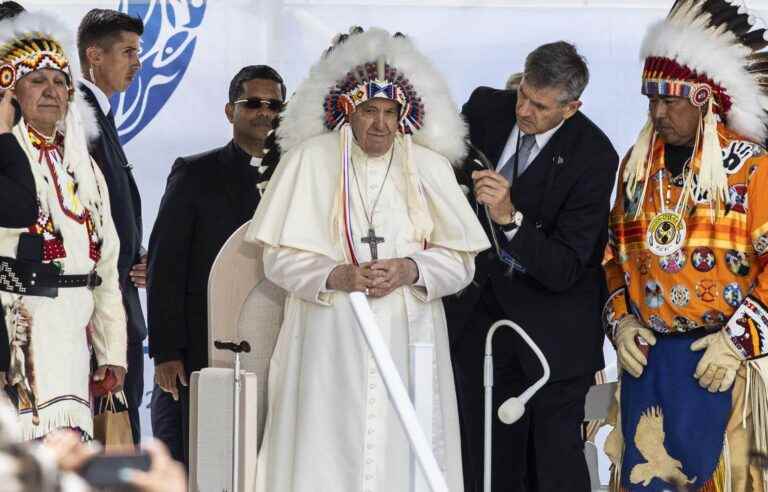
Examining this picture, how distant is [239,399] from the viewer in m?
4.36

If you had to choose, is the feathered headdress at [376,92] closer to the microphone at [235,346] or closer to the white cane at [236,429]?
the microphone at [235,346]

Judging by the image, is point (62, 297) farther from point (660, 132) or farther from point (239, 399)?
point (660, 132)

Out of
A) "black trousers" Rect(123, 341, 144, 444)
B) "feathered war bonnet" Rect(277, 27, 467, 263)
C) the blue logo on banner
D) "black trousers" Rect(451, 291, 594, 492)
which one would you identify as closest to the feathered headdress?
"feathered war bonnet" Rect(277, 27, 467, 263)

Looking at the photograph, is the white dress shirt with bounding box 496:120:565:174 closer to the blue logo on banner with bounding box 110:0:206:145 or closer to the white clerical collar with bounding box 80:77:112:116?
the white clerical collar with bounding box 80:77:112:116

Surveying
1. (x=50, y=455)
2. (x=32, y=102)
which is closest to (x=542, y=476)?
(x=32, y=102)

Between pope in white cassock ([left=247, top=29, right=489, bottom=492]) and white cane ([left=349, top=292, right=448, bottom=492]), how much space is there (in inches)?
47.3

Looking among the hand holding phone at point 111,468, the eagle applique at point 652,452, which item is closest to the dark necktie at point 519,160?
the eagle applique at point 652,452

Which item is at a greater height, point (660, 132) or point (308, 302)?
point (660, 132)

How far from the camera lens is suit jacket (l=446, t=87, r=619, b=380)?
500 cm

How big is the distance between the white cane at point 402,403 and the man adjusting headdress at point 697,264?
1.75m

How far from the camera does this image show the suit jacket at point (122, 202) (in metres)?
5.34

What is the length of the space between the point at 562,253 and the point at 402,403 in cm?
205

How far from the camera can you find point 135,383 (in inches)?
217

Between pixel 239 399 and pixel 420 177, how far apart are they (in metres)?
0.95
